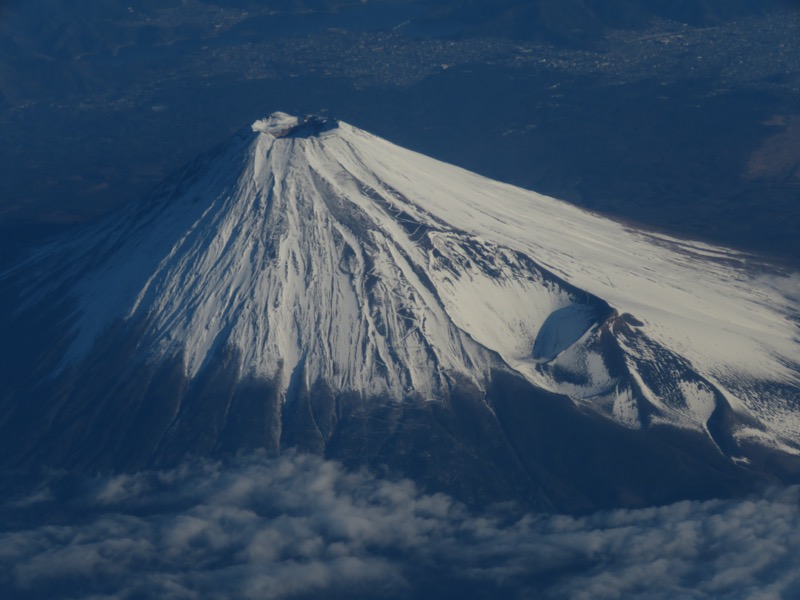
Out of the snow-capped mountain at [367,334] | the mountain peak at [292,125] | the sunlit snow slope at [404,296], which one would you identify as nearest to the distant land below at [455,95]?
the sunlit snow slope at [404,296]

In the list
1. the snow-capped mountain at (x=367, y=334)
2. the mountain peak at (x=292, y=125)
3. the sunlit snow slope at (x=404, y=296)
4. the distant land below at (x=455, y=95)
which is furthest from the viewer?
the distant land below at (x=455, y=95)

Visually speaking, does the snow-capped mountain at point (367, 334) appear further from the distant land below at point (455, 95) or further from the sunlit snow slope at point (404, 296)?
the distant land below at point (455, 95)

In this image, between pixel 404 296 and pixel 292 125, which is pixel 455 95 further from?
pixel 404 296

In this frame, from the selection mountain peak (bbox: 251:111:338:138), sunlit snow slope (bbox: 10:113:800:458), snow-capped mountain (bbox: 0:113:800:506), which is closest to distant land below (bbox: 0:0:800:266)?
sunlit snow slope (bbox: 10:113:800:458)

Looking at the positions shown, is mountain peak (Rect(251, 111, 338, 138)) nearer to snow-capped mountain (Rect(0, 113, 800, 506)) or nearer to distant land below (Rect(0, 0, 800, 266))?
snow-capped mountain (Rect(0, 113, 800, 506))

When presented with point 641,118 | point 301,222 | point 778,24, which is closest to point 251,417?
point 301,222

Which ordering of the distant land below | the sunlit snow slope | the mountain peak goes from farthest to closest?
the distant land below → the mountain peak → the sunlit snow slope

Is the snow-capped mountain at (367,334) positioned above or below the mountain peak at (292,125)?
below
